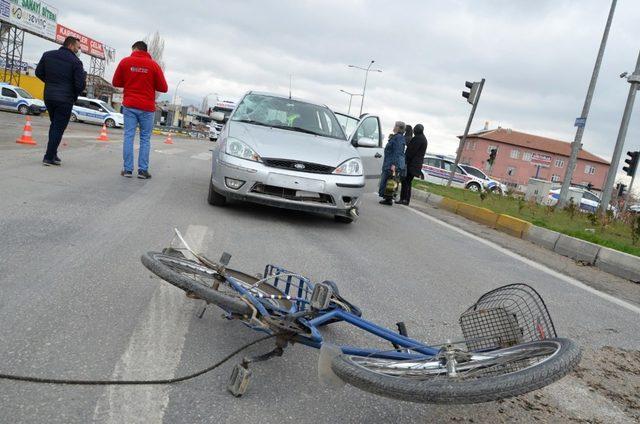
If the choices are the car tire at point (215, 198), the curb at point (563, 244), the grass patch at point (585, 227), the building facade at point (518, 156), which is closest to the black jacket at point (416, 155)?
the curb at point (563, 244)

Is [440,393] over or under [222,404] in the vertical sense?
over

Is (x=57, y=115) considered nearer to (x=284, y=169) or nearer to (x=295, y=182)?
(x=284, y=169)

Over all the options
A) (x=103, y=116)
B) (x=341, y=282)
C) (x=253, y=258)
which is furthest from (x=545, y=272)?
(x=103, y=116)

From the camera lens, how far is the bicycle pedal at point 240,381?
228 centimetres

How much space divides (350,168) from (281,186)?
0.98m

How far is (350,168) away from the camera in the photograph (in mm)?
6777

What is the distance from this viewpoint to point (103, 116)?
115ft

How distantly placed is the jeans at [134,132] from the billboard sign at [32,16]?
39.8 metres

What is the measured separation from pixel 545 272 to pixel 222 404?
17.4 feet

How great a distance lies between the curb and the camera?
7.44 meters

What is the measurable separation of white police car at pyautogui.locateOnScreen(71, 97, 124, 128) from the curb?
28.3 meters

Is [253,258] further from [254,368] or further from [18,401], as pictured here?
[18,401]

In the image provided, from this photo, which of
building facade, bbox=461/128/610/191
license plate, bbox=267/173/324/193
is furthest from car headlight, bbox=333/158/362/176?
building facade, bbox=461/128/610/191

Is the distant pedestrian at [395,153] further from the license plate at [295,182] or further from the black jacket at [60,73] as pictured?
the black jacket at [60,73]
